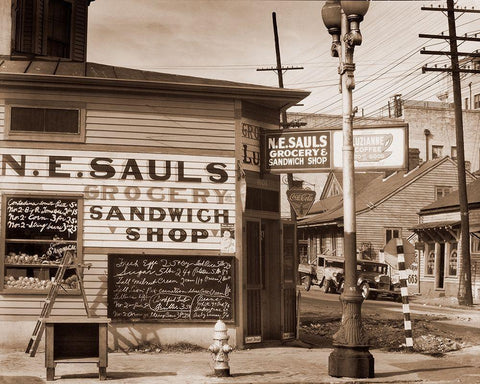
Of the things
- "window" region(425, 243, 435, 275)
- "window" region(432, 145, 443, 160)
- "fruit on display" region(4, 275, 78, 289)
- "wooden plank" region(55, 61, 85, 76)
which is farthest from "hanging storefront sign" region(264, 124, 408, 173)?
"window" region(432, 145, 443, 160)

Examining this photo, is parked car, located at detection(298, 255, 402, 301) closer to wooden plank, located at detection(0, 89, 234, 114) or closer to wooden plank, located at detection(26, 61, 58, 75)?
wooden plank, located at detection(26, 61, 58, 75)

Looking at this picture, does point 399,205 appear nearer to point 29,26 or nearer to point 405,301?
point 29,26

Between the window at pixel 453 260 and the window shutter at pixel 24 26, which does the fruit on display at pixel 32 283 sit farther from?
the window at pixel 453 260

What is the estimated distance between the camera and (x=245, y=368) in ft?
41.9

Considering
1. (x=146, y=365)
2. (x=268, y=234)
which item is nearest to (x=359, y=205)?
(x=268, y=234)

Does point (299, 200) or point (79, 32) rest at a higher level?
point (79, 32)

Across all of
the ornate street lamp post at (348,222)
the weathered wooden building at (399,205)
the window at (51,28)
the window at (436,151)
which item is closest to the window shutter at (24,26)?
the window at (51,28)

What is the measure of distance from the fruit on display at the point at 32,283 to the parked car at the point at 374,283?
22.9m

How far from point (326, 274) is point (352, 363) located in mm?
29201

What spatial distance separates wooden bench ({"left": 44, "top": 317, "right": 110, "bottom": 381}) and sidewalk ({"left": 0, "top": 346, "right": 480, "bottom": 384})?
28cm

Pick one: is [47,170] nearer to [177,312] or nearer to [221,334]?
[177,312]

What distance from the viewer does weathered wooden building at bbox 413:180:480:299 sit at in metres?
36.6

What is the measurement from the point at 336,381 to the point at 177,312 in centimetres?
441

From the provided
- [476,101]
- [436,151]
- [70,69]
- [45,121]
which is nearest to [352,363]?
[45,121]
